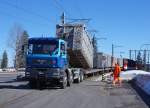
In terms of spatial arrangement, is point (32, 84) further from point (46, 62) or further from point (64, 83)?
point (46, 62)

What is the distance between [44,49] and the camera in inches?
1121

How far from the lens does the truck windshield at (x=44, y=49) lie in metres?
28.3

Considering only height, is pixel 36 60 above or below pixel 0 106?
above

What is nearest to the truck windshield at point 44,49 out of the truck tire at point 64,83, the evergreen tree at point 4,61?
the truck tire at point 64,83

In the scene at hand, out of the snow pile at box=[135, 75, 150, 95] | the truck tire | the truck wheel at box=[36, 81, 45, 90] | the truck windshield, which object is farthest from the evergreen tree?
the truck windshield

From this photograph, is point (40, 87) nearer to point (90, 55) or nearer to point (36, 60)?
point (36, 60)

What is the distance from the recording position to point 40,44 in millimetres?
28547

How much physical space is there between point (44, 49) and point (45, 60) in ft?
2.25

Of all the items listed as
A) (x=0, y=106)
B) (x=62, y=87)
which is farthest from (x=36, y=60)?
(x=0, y=106)

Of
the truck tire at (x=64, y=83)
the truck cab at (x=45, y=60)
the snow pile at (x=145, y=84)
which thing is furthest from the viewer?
the truck tire at (x=64, y=83)

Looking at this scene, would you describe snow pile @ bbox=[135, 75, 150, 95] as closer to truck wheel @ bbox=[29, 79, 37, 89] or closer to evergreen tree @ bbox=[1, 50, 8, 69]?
truck wheel @ bbox=[29, 79, 37, 89]

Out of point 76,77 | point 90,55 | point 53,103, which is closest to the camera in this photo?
point 53,103

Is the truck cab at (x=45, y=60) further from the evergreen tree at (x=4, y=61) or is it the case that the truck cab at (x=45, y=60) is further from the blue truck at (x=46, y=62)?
the evergreen tree at (x=4, y=61)

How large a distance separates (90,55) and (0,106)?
71.8 ft
